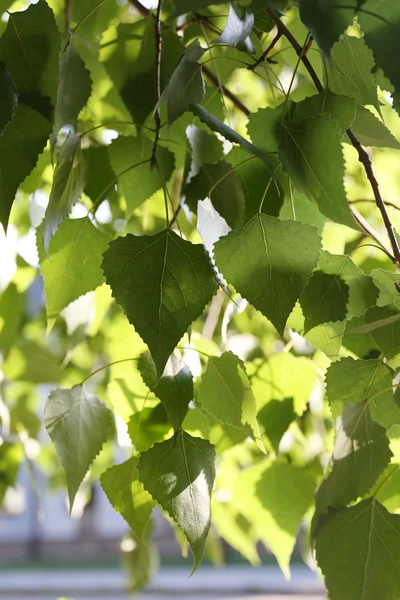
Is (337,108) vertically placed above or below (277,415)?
above

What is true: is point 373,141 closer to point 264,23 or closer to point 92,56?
point 264,23

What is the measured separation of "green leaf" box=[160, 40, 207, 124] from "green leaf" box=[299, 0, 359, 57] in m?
0.03

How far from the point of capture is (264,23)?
0.72 ft

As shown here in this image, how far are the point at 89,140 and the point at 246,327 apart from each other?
279mm

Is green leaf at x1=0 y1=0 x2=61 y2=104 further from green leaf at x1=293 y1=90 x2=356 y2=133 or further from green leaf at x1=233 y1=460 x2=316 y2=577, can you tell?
green leaf at x1=233 y1=460 x2=316 y2=577

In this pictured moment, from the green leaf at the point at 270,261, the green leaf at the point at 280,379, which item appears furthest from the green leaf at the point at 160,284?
the green leaf at the point at 280,379

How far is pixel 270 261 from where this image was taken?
18 centimetres

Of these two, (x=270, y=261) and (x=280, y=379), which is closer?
(x=270, y=261)

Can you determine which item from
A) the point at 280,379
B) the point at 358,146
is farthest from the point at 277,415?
the point at 358,146

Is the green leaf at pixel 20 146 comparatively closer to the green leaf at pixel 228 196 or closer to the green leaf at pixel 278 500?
the green leaf at pixel 228 196

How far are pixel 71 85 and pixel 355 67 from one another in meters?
0.09

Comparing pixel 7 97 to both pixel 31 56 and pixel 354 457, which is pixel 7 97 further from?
pixel 354 457

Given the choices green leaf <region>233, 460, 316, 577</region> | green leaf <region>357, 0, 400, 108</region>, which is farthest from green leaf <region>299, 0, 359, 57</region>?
green leaf <region>233, 460, 316, 577</region>

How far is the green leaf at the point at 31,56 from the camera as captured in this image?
0.63 ft
